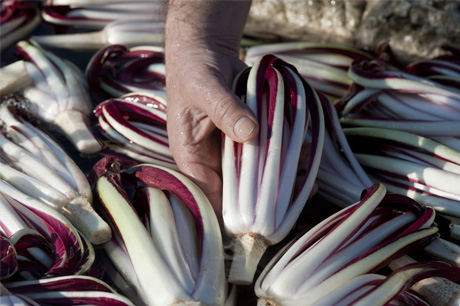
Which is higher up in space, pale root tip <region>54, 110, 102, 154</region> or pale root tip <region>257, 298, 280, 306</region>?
pale root tip <region>54, 110, 102, 154</region>

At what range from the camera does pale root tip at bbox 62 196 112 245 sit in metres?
2.64

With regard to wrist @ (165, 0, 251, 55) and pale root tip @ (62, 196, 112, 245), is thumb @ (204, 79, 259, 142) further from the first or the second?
pale root tip @ (62, 196, 112, 245)

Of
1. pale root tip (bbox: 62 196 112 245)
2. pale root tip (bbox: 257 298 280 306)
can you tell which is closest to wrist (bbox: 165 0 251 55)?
pale root tip (bbox: 62 196 112 245)

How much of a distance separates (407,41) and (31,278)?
124 inches

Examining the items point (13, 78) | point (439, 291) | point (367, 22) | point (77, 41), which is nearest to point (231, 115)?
point (439, 291)

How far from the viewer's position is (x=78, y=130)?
3434mm

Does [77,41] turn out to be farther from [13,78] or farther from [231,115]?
[231,115]

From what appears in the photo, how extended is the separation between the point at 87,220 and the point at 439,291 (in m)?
1.46

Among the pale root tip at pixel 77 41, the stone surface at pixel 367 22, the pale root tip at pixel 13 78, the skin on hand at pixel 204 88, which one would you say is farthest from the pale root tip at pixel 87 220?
the stone surface at pixel 367 22

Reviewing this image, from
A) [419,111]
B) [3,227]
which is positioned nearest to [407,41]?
[419,111]

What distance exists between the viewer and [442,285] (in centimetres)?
248

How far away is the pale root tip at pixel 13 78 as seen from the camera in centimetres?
362

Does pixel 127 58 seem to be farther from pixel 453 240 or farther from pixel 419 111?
pixel 453 240

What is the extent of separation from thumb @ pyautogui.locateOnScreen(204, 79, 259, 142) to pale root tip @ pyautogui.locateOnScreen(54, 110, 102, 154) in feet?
2.79
